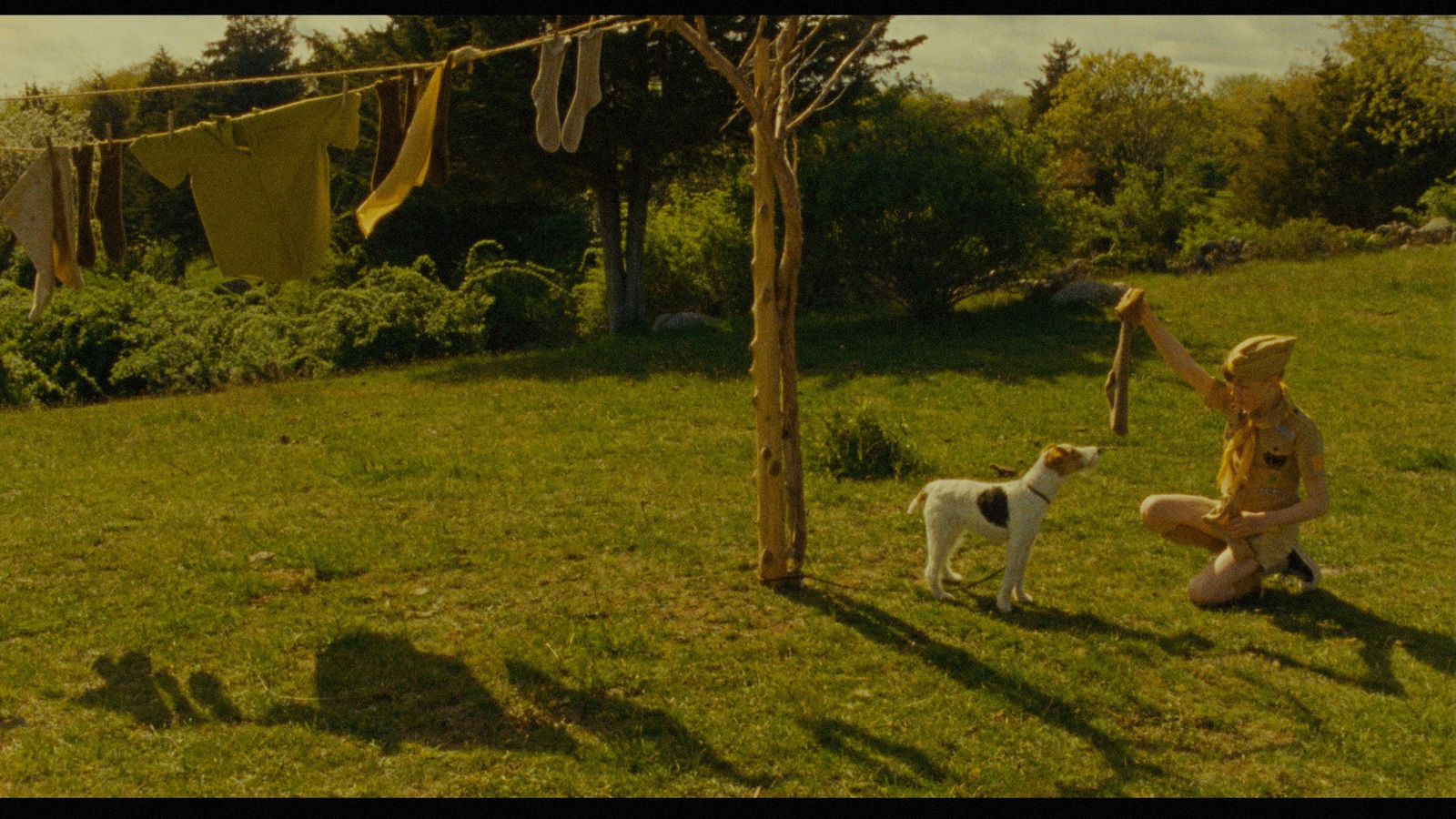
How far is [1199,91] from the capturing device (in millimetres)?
40969

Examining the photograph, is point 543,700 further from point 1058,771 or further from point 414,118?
point 414,118

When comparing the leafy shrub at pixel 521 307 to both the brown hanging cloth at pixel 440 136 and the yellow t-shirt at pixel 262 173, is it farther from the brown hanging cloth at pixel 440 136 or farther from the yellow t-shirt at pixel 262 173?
the brown hanging cloth at pixel 440 136

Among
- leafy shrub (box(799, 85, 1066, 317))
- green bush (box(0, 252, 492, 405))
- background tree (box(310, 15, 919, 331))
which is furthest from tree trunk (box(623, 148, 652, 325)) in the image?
leafy shrub (box(799, 85, 1066, 317))

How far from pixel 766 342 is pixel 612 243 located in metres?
14.5

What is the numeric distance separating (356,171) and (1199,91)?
99.8 feet

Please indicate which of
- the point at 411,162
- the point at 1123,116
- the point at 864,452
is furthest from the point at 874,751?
the point at 1123,116

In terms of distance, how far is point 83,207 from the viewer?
24.8 feet

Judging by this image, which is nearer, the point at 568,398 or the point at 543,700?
the point at 543,700

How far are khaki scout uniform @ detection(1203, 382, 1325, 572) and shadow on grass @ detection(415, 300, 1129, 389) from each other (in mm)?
6774

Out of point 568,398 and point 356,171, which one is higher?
point 356,171

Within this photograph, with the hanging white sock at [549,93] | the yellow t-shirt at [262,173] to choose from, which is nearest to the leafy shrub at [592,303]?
the yellow t-shirt at [262,173]
